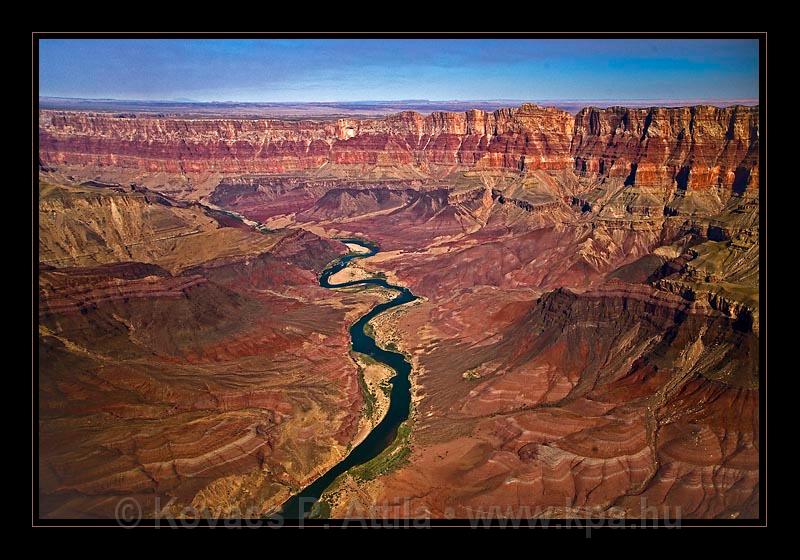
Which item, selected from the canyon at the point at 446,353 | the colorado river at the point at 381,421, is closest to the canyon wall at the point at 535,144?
the canyon at the point at 446,353

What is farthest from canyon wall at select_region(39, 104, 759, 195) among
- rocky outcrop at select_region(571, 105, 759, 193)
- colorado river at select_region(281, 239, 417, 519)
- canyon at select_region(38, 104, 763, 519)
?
colorado river at select_region(281, 239, 417, 519)

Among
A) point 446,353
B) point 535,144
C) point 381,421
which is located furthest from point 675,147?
point 381,421

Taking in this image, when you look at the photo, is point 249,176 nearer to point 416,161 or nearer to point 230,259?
point 416,161

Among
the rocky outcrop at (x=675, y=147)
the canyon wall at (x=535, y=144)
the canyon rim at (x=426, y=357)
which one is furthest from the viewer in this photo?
the canyon wall at (x=535, y=144)

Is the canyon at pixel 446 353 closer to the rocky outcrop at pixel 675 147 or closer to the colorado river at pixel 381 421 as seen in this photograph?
the rocky outcrop at pixel 675 147

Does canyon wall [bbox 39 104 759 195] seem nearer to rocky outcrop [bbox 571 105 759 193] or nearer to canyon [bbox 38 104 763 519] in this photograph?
rocky outcrop [bbox 571 105 759 193]
